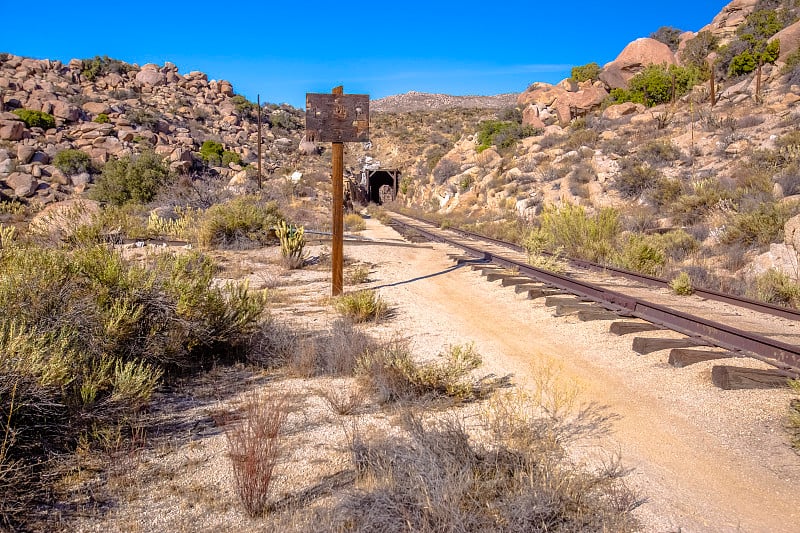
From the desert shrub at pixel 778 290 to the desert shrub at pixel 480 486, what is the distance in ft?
24.8

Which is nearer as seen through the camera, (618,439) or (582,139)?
(618,439)

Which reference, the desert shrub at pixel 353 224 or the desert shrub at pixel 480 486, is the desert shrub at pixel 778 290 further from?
the desert shrub at pixel 353 224

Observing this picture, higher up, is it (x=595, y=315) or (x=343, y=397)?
(x=595, y=315)

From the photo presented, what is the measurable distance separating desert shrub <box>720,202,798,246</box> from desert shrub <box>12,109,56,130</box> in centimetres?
4325

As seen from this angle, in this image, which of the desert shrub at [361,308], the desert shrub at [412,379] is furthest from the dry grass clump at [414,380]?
the desert shrub at [361,308]

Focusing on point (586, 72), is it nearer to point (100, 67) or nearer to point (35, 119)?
point (35, 119)

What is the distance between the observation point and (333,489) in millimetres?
3439

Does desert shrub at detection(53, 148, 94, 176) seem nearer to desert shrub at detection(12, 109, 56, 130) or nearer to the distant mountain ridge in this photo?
desert shrub at detection(12, 109, 56, 130)

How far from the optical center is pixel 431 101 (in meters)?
121

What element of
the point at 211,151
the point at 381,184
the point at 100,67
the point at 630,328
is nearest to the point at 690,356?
the point at 630,328

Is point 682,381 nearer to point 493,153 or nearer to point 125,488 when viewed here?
point 125,488

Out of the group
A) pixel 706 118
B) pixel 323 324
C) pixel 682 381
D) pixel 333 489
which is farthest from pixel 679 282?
pixel 706 118

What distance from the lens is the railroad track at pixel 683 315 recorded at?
557 centimetres

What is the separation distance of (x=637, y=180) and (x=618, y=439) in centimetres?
2030
